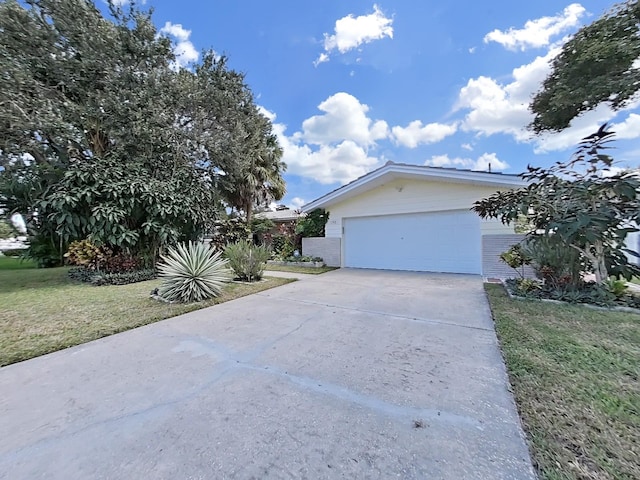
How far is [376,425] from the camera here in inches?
81.4

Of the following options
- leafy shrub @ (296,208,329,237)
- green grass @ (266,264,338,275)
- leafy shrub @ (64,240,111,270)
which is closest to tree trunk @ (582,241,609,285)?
green grass @ (266,264,338,275)

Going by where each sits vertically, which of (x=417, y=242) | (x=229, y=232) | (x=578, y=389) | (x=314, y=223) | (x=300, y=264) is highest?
(x=314, y=223)

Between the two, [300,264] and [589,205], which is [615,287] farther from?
[300,264]

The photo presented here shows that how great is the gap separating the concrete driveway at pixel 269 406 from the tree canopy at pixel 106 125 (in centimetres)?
532

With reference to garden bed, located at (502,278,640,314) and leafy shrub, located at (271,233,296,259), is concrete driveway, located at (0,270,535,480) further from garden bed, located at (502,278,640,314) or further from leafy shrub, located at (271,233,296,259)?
leafy shrub, located at (271,233,296,259)

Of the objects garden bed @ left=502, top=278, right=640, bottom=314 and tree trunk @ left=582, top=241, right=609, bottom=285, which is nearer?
garden bed @ left=502, top=278, right=640, bottom=314

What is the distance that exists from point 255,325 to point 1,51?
9.31 meters

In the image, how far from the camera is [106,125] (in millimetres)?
8000

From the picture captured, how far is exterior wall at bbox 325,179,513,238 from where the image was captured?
9.09 metres

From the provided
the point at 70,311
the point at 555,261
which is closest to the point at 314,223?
the point at 555,261

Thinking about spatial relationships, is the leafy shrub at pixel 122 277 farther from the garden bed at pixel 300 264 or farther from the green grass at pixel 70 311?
the garden bed at pixel 300 264

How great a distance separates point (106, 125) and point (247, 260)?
5515 millimetres

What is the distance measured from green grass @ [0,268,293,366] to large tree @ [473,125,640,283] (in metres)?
6.37

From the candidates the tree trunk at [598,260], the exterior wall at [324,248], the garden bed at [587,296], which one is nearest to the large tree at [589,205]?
the tree trunk at [598,260]
